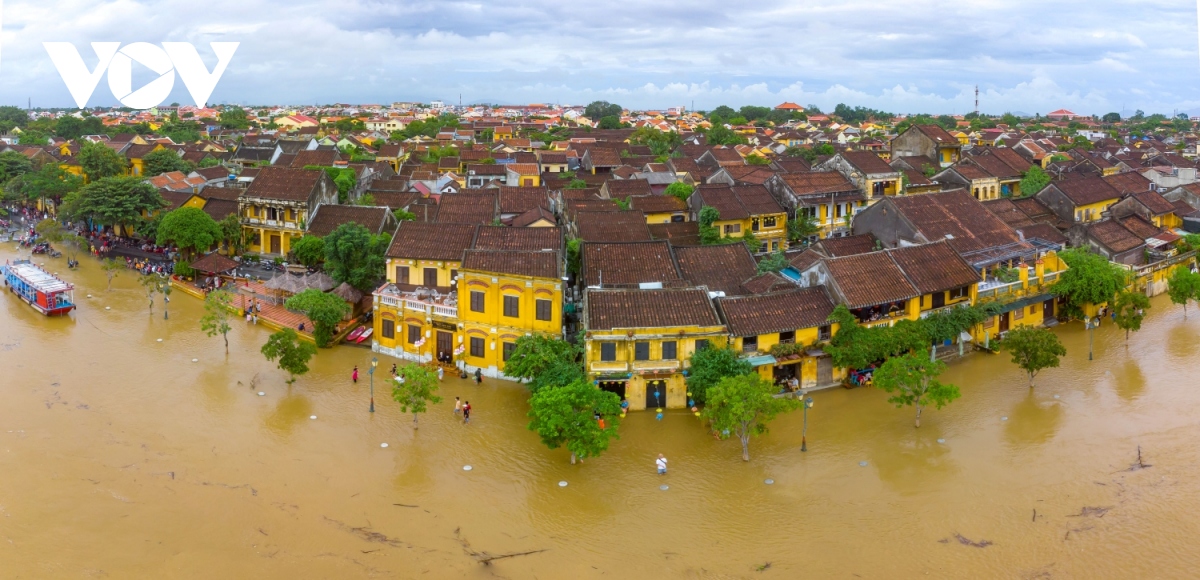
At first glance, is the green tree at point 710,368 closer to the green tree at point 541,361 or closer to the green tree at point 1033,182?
the green tree at point 541,361

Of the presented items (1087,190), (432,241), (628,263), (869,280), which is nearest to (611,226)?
(628,263)

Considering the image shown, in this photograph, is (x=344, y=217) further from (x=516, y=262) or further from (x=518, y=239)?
(x=516, y=262)

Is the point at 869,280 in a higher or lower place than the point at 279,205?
lower

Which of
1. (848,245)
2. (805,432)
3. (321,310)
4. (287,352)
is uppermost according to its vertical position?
(848,245)

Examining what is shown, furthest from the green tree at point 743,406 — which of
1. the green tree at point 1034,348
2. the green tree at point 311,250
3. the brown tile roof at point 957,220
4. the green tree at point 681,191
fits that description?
the green tree at point 681,191

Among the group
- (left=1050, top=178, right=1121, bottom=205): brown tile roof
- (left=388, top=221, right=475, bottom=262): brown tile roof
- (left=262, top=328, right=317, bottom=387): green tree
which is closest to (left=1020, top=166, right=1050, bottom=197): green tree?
(left=1050, top=178, right=1121, bottom=205): brown tile roof

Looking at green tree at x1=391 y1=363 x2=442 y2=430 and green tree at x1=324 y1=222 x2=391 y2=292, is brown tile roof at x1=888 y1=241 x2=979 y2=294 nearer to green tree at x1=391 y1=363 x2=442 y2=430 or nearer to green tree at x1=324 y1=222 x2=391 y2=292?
green tree at x1=391 y1=363 x2=442 y2=430
